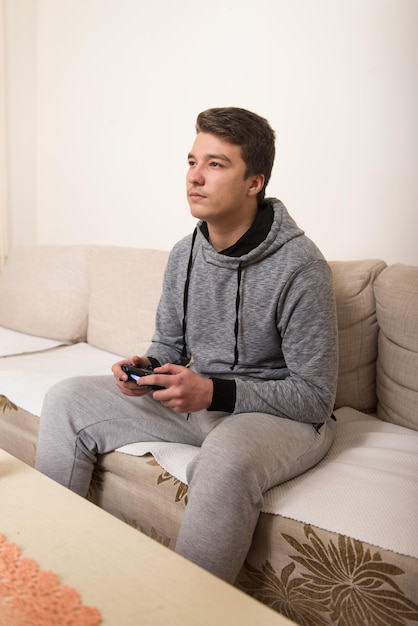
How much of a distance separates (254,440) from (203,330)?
41cm

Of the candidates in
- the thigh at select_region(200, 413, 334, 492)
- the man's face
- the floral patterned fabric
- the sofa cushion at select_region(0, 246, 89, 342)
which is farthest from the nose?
the sofa cushion at select_region(0, 246, 89, 342)

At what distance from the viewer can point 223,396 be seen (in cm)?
116

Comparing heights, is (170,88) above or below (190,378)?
above

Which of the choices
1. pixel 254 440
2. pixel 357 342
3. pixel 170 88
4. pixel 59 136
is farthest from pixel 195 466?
pixel 59 136

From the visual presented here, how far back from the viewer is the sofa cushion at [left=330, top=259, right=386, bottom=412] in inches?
59.2

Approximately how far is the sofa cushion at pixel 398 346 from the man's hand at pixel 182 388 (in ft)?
1.83

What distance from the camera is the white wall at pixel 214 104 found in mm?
1674

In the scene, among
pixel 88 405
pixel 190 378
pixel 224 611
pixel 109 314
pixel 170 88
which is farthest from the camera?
pixel 170 88

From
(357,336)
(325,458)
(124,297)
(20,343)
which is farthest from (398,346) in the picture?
(20,343)

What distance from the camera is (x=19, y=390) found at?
163cm

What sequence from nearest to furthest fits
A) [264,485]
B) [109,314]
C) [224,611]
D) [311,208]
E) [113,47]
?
[224,611]
[264,485]
[311,208]
[109,314]
[113,47]

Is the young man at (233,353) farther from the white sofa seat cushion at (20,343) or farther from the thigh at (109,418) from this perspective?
the white sofa seat cushion at (20,343)

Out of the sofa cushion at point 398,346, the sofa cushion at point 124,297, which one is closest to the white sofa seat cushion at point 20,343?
the sofa cushion at point 124,297

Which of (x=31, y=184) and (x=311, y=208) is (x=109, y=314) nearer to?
(x=311, y=208)
